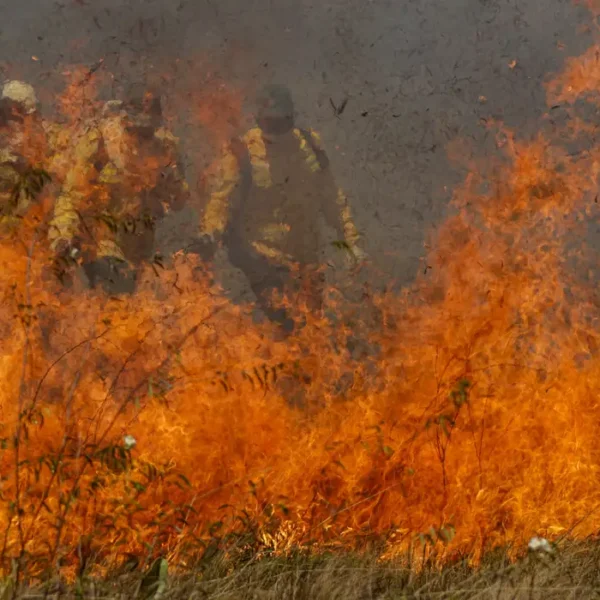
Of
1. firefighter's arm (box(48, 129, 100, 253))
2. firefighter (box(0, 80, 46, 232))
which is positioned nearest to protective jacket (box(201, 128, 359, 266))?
firefighter's arm (box(48, 129, 100, 253))

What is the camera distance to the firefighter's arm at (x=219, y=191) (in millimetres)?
6121

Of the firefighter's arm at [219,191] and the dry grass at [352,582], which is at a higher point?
the firefighter's arm at [219,191]

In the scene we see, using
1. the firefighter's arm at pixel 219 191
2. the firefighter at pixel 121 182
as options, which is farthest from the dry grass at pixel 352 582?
the firefighter's arm at pixel 219 191

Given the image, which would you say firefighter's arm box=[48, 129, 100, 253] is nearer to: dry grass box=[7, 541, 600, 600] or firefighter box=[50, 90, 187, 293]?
firefighter box=[50, 90, 187, 293]

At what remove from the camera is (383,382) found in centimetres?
539

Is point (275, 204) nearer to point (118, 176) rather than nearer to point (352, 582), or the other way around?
point (118, 176)

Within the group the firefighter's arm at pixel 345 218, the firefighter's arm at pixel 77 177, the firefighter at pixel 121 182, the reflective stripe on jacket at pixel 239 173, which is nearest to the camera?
the firefighter's arm at pixel 77 177

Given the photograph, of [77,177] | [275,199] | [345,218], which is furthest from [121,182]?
[345,218]

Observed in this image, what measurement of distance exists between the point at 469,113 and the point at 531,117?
397 mm

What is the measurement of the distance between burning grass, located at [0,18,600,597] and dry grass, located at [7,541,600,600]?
0.77 meters

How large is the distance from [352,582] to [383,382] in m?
2.50

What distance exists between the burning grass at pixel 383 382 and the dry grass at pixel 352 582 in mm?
766

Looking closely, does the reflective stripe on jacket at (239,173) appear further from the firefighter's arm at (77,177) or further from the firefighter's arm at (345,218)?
the firefighter's arm at (77,177)

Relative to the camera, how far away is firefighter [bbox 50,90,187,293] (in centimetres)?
582
